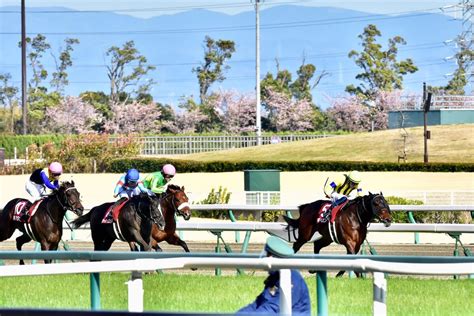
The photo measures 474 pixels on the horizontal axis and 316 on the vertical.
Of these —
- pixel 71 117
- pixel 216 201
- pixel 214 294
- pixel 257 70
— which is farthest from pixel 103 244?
pixel 71 117

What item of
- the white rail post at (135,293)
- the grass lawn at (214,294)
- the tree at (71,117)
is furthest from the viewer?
the tree at (71,117)

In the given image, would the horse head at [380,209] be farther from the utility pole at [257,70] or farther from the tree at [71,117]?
the tree at [71,117]

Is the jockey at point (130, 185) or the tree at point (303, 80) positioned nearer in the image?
the jockey at point (130, 185)

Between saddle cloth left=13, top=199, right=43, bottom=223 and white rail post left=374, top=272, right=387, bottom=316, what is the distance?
10.3 m

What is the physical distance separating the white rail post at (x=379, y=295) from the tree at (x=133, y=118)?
78.4 meters

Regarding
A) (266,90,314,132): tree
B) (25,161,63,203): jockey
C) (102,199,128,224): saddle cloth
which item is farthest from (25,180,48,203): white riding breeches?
(266,90,314,132): tree

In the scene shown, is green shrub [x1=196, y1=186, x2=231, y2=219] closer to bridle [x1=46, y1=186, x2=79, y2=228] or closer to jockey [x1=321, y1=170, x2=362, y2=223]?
bridle [x1=46, y1=186, x2=79, y2=228]

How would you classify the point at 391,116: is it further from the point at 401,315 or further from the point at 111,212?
the point at 401,315

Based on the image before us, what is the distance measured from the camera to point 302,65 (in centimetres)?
9975

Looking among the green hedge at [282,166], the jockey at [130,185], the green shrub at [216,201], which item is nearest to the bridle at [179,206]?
the jockey at [130,185]

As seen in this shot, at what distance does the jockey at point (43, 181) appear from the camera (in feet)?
51.1

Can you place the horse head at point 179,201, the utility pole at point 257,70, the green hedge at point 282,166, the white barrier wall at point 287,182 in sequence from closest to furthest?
the horse head at point 179,201 < the white barrier wall at point 287,182 < the green hedge at point 282,166 < the utility pole at point 257,70

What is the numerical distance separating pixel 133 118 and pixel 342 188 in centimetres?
7065

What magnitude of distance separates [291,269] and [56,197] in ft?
32.0
